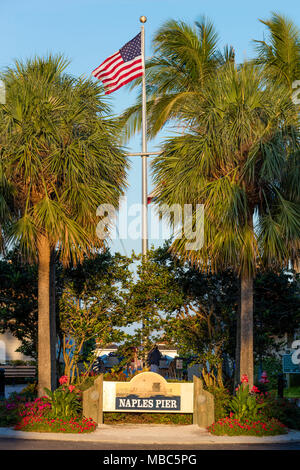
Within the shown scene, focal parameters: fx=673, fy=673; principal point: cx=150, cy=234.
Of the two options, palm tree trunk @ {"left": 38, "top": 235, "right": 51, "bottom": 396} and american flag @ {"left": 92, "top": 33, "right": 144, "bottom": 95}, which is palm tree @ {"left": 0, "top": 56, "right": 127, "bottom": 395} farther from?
american flag @ {"left": 92, "top": 33, "right": 144, "bottom": 95}

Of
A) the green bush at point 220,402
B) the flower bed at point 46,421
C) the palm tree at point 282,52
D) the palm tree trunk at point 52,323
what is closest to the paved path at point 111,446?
the flower bed at point 46,421

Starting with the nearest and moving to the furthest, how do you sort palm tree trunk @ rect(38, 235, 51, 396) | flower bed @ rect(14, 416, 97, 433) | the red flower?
flower bed @ rect(14, 416, 97, 433), the red flower, palm tree trunk @ rect(38, 235, 51, 396)

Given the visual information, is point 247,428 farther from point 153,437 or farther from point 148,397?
point 148,397

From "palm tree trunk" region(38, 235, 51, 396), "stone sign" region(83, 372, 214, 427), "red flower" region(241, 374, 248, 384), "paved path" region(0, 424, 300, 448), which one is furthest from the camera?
"palm tree trunk" region(38, 235, 51, 396)

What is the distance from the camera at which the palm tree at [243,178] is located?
1634 centimetres

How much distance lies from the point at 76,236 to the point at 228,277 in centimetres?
609

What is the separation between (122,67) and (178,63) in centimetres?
204

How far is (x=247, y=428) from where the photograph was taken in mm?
15305

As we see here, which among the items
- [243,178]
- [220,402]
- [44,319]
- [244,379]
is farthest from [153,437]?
[243,178]

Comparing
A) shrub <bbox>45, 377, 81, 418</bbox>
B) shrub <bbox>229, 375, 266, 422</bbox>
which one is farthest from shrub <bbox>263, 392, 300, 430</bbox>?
shrub <bbox>45, 377, 81, 418</bbox>

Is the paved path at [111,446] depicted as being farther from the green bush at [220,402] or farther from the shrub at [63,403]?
the green bush at [220,402]

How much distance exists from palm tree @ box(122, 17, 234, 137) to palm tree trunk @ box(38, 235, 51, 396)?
7.17 m

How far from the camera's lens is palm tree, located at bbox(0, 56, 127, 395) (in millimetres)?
17031
